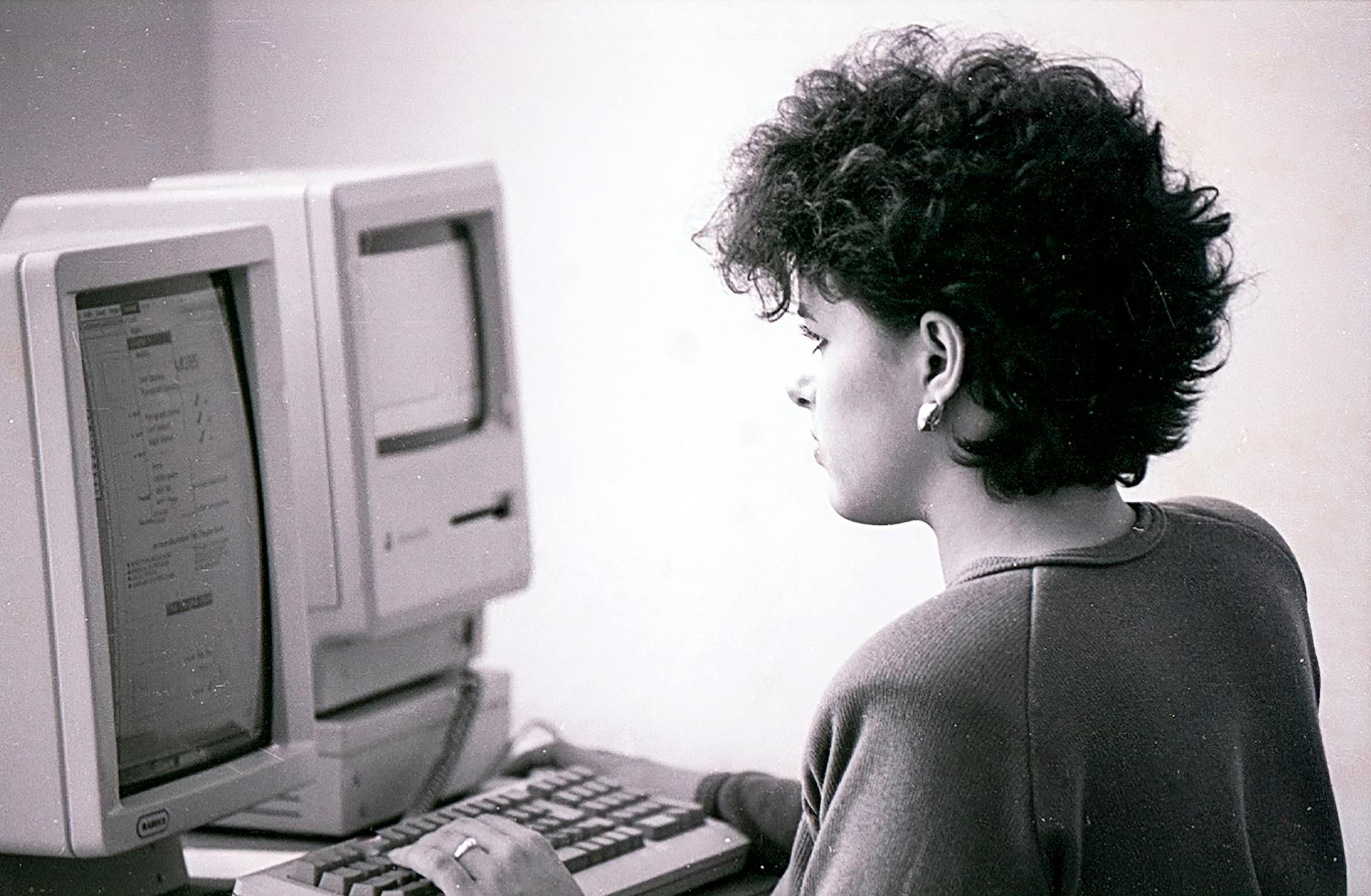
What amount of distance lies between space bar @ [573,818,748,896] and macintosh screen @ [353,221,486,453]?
1.39ft

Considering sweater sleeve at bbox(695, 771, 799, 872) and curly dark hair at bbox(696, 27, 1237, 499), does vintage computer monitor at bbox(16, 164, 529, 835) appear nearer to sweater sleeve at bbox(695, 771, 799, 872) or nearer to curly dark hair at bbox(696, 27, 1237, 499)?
sweater sleeve at bbox(695, 771, 799, 872)

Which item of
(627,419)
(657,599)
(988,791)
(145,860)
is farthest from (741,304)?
(988,791)

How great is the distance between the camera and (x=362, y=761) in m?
1.44

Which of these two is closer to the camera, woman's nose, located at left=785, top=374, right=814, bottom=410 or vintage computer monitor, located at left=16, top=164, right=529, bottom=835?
woman's nose, located at left=785, top=374, right=814, bottom=410

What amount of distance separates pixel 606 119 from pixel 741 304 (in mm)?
271

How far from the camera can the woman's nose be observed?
110 cm

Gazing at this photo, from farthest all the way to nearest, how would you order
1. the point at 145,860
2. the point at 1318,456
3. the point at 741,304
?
the point at 741,304
the point at 1318,456
the point at 145,860

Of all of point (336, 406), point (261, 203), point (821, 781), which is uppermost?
point (261, 203)

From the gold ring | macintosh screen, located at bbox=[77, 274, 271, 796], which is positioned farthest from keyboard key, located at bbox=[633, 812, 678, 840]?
macintosh screen, located at bbox=[77, 274, 271, 796]

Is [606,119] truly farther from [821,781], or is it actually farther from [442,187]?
[821,781]

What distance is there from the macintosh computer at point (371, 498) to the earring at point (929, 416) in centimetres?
44

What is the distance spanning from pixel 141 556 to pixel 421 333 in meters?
0.41

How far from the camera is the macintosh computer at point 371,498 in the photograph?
1.19m

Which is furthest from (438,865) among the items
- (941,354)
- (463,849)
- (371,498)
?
(941,354)
